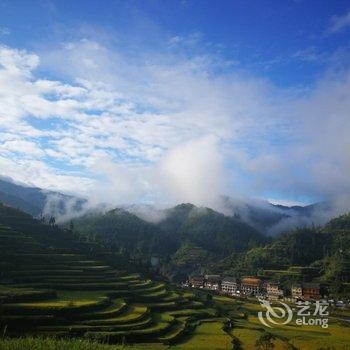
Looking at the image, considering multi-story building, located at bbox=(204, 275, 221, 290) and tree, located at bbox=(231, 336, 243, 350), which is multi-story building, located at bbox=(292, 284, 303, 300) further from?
tree, located at bbox=(231, 336, 243, 350)

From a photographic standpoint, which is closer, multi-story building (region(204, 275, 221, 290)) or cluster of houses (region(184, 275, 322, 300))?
cluster of houses (region(184, 275, 322, 300))

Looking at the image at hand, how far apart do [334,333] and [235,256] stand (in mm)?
119139

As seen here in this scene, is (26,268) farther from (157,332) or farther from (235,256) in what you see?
(235,256)

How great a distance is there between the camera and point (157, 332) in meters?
46.0

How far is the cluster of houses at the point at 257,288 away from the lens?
366 feet

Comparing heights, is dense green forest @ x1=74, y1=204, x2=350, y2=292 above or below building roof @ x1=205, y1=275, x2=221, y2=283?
above

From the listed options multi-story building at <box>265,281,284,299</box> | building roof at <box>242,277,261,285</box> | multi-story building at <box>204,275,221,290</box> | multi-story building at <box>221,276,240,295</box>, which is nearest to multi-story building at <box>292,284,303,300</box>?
multi-story building at <box>265,281,284,299</box>

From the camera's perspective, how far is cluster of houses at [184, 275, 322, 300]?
111562 mm

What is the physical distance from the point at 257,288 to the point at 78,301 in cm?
7983

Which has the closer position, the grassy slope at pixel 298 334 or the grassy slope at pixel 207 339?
the grassy slope at pixel 207 339

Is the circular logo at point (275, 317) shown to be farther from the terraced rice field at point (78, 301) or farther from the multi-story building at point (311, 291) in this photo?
the multi-story building at point (311, 291)

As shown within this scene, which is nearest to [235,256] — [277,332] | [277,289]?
[277,289]

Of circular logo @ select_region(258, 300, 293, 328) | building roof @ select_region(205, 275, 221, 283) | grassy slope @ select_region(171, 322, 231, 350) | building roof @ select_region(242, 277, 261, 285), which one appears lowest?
grassy slope @ select_region(171, 322, 231, 350)

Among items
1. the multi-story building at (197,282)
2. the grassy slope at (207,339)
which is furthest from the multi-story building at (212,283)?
the grassy slope at (207,339)
